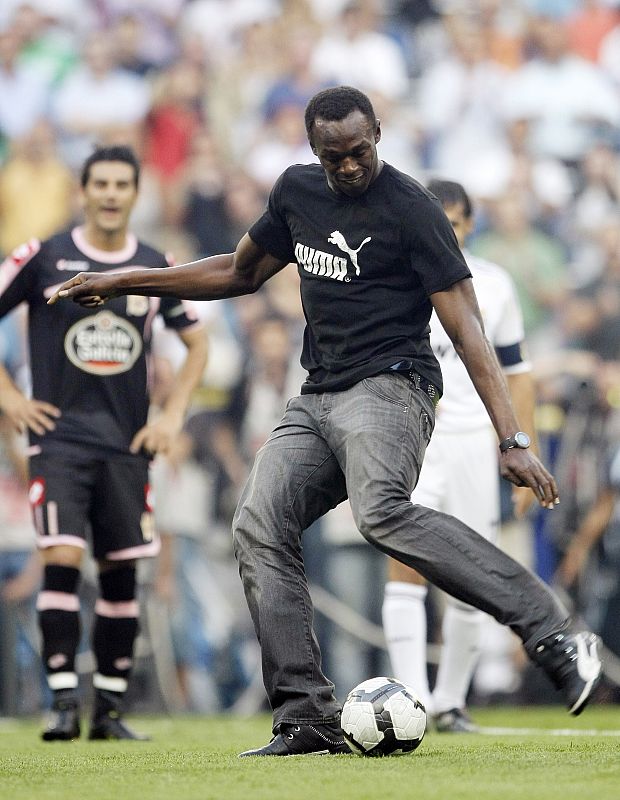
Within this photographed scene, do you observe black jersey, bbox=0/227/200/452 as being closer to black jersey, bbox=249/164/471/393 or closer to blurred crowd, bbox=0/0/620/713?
black jersey, bbox=249/164/471/393

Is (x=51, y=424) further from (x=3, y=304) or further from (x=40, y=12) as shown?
(x=40, y=12)

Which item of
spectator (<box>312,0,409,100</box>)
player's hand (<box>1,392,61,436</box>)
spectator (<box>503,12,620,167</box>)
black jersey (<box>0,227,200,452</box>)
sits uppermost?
spectator (<box>312,0,409,100</box>)

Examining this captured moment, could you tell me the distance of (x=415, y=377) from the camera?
511cm

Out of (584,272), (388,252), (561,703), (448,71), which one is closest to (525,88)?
(448,71)

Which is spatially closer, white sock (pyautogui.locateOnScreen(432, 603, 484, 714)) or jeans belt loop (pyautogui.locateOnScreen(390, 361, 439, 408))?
jeans belt loop (pyautogui.locateOnScreen(390, 361, 439, 408))

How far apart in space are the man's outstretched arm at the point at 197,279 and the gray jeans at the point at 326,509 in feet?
1.75

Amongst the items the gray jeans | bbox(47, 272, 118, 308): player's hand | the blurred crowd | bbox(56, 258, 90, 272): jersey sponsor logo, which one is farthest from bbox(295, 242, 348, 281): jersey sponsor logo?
the blurred crowd

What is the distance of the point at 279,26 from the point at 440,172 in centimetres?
219

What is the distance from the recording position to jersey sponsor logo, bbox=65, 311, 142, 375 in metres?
7.07

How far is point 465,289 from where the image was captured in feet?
16.2

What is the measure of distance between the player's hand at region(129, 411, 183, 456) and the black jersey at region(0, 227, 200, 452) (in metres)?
0.07

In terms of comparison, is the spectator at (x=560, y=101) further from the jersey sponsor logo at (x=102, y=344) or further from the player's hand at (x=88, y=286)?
the player's hand at (x=88, y=286)

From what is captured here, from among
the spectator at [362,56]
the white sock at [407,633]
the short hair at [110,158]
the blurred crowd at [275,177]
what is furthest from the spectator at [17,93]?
the white sock at [407,633]

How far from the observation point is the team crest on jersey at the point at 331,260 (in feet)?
16.6
